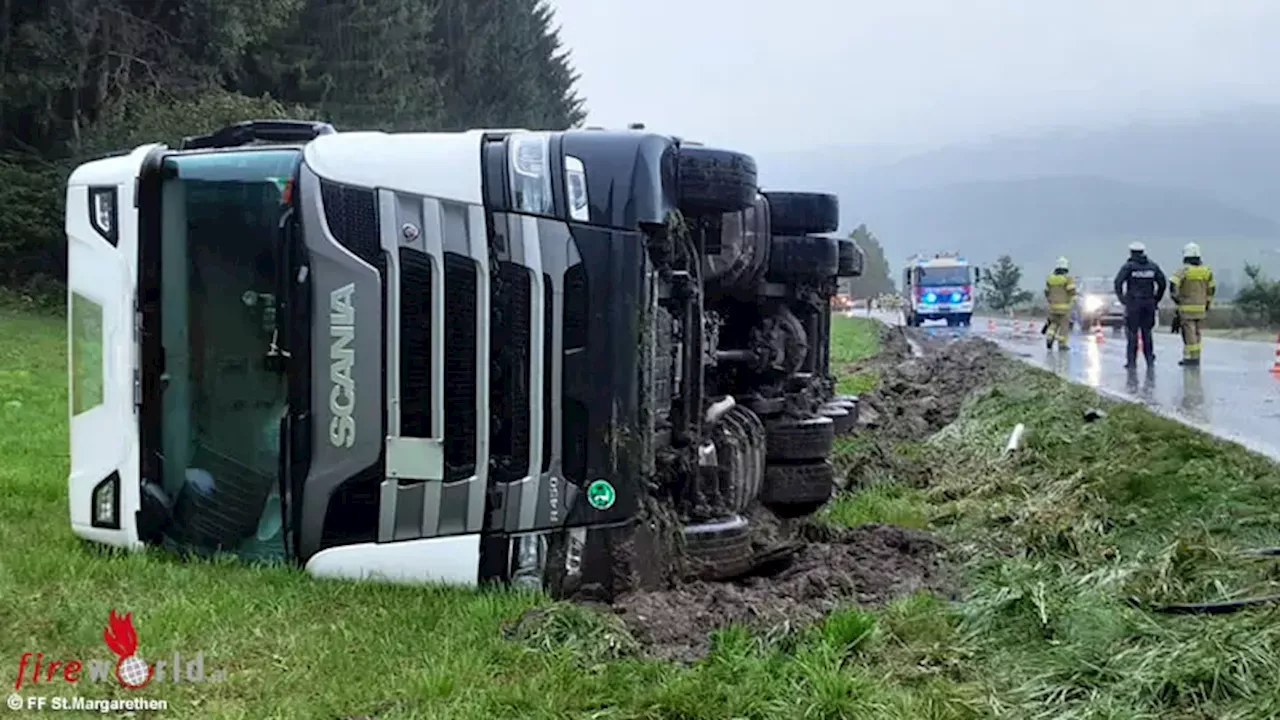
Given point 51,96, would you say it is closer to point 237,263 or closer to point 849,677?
point 237,263

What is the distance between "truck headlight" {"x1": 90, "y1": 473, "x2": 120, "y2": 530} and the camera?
13.8ft

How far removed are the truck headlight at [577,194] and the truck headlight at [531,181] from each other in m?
0.05

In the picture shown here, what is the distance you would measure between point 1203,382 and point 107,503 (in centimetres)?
1109

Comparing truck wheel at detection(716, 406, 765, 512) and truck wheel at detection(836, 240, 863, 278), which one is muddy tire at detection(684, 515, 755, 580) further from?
truck wheel at detection(836, 240, 863, 278)

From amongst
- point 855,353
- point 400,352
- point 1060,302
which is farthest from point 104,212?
point 1060,302

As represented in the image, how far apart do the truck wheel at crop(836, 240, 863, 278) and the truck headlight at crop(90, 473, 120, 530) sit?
14.5 feet

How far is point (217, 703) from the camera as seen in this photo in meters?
2.97

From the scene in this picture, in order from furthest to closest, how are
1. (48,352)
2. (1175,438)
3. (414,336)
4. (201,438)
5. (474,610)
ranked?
(48,352), (1175,438), (201,438), (414,336), (474,610)

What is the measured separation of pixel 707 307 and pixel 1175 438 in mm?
2749

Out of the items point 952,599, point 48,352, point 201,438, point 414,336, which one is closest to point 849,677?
point 952,599

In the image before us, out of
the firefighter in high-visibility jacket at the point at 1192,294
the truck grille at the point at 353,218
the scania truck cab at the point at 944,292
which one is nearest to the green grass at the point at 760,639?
the truck grille at the point at 353,218

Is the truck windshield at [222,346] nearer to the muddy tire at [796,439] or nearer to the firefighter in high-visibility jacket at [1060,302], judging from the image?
the muddy tire at [796,439]

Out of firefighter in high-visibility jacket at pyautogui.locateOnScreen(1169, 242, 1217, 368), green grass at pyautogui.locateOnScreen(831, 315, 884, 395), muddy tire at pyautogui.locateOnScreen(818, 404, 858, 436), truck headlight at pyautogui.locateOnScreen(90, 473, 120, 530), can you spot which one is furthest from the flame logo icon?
firefighter in high-visibility jacket at pyautogui.locateOnScreen(1169, 242, 1217, 368)

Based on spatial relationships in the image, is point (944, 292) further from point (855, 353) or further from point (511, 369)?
point (511, 369)
